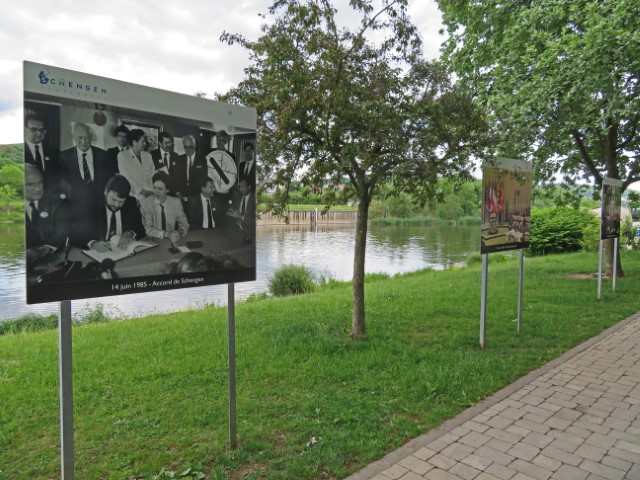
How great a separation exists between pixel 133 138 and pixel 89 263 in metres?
0.78

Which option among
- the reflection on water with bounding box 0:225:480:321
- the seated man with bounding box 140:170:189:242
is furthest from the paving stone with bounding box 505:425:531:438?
the reflection on water with bounding box 0:225:480:321

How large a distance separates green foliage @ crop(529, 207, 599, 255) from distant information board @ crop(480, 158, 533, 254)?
18.9 meters

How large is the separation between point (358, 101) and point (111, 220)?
355cm

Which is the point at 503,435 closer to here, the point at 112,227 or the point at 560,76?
the point at 112,227

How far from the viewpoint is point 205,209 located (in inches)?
126

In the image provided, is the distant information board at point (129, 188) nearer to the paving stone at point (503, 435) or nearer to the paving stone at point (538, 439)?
the paving stone at point (503, 435)

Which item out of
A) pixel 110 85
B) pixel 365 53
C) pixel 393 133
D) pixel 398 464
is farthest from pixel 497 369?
pixel 110 85

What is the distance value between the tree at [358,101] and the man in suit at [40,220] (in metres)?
3.06

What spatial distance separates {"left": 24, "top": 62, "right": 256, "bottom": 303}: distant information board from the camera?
2.42 m

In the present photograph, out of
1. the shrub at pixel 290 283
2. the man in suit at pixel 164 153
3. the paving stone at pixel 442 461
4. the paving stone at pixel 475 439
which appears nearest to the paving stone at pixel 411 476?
the paving stone at pixel 442 461

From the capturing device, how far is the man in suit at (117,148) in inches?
106

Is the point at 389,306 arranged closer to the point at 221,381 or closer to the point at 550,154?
the point at 221,381

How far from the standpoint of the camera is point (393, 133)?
523cm

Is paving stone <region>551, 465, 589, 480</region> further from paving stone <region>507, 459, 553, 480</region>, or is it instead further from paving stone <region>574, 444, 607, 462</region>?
paving stone <region>574, 444, 607, 462</region>
